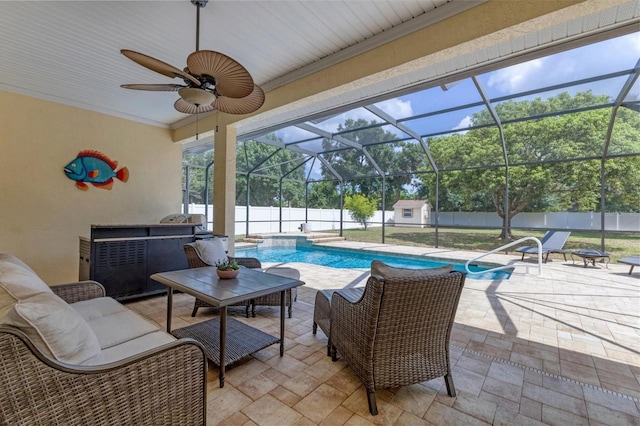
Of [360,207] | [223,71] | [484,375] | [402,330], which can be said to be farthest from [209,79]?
[360,207]

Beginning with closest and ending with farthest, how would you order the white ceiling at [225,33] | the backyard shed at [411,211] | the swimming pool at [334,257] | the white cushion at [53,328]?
the white cushion at [53,328] < the white ceiling at [225,33] < the swimming pool at [334,257] < the backyard shed at [411,211]

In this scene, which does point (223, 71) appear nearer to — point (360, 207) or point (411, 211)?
point (360, 207)

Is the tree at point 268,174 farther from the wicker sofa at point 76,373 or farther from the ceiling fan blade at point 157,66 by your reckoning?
the wicker sofa at point 76,373

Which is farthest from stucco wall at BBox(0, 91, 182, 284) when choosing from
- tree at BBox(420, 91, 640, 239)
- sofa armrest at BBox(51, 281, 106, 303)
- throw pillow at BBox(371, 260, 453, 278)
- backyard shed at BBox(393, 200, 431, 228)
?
backyard shed at BBox(393, 200, 431, 228)

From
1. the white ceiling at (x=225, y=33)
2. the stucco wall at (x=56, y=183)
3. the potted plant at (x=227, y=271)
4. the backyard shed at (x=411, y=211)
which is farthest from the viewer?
the backyard shed at (x=411, y=211)

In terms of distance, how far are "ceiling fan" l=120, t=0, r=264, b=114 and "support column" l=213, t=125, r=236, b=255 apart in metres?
2.09

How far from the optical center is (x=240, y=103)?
108 inches

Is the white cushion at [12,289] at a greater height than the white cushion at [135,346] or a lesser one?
greater

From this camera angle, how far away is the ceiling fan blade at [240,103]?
2.67 m

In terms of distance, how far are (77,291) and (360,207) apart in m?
10.7

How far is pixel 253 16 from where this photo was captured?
8.46 ft

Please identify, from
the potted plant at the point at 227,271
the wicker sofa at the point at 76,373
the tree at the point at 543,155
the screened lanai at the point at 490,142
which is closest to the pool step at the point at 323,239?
the screened lanai at the point at 490,142

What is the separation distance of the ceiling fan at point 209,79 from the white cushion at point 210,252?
5.31 feet

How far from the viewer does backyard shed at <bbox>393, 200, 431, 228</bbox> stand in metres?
11.6
